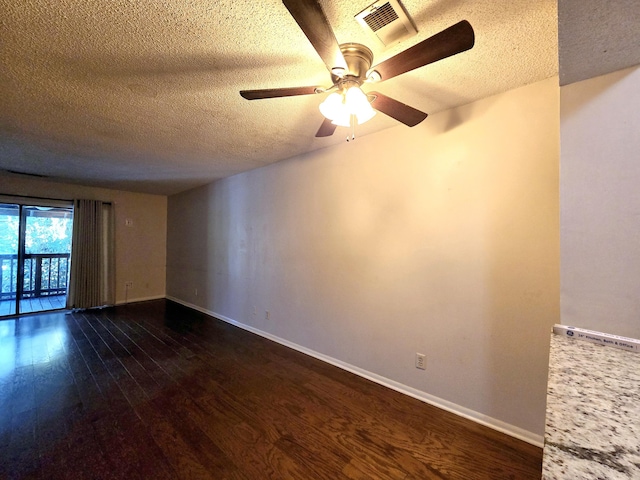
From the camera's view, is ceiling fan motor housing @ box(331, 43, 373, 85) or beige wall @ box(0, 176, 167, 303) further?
beige wall @ box(0, 176, 167, 303)

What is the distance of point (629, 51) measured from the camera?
97 centimetres

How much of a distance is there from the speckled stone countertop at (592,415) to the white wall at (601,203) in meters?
0.18

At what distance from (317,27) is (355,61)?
0.49 m

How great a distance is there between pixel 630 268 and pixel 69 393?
380 centimetres

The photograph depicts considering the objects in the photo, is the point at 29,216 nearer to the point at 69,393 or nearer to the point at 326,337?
the point at 69,393

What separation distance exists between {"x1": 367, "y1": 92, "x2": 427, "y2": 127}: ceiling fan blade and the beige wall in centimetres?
586

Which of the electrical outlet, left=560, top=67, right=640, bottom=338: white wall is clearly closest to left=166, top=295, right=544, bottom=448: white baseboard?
the electrical outlet

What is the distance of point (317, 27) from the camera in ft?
3.16

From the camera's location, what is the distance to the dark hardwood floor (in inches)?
60.0

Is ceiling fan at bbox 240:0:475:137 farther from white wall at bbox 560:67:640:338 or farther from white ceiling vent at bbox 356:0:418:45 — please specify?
white wall at bbox 560:67:640:338

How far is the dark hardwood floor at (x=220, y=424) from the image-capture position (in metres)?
1.52

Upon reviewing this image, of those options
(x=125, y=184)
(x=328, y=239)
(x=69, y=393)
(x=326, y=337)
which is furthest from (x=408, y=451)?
(x=125, y=184)

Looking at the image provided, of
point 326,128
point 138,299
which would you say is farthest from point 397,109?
point 138,299

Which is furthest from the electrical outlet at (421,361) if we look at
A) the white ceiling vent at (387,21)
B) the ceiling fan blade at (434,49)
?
the white ceiling vent at (387,21)
